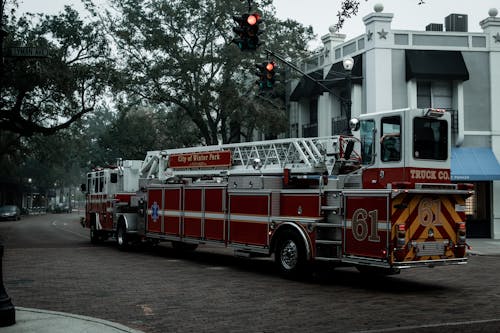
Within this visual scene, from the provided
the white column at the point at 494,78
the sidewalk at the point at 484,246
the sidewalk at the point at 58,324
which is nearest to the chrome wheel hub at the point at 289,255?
the sidewalk at the point at 58,324

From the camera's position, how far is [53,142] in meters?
51.4

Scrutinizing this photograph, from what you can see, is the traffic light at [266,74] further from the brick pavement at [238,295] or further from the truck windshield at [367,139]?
the truck windshield at [367,139]

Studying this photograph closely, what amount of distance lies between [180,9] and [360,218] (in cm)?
2180

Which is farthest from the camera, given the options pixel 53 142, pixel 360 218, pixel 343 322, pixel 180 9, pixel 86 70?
pixel 53 142

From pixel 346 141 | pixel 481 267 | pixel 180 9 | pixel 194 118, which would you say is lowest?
pixel 481 267

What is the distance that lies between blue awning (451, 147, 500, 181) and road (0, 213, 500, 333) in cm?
962

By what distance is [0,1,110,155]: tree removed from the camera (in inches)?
957

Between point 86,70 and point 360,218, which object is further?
point 86,70

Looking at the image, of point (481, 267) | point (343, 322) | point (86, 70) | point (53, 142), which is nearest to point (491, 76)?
point (481, 267)

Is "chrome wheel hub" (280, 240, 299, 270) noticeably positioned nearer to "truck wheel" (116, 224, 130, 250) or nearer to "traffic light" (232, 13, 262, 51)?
"traffic light" (232, 13, 262, 51)

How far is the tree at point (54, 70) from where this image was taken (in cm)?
2431

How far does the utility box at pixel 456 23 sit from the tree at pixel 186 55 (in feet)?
25.2

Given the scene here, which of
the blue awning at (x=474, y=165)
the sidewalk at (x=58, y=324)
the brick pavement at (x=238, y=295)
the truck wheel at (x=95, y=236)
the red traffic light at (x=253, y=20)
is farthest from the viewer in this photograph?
the blue awning at (x=474, y=165)

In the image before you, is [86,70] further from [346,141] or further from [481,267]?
[481,267]
